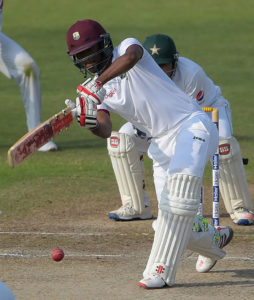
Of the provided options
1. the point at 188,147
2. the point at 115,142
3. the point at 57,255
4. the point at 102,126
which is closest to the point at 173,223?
the point at 188,147

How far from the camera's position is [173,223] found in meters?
6.64

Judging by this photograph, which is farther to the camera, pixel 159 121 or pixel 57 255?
pixel 57 255

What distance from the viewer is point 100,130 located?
689cm

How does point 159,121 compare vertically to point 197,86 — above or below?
above

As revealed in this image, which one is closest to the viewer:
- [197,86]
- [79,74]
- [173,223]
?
[173,223]

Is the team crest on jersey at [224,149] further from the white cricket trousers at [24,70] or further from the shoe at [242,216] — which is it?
the white cricket trousers at [24,70]

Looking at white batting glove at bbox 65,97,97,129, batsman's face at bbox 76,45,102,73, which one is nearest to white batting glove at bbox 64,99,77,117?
white batting glove at bbox 65,97,97,129

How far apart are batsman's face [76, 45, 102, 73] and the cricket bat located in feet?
1.15

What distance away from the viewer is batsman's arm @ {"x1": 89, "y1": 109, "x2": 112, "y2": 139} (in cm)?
687

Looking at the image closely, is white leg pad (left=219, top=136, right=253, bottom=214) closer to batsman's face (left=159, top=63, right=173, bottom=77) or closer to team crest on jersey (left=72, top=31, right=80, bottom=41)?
batsman's face (left=159, top=63, right=173, bottom=77)

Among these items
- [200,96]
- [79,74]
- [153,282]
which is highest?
[200,96]

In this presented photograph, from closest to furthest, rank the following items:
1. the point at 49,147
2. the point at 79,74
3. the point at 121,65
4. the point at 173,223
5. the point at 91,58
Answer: the point at 121,65 → the point at 173,223 → the point at 91,58 → the point at 49,147 → the point at 79,74

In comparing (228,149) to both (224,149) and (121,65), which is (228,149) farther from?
(121,65)

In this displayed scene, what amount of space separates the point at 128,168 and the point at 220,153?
0.91 m
